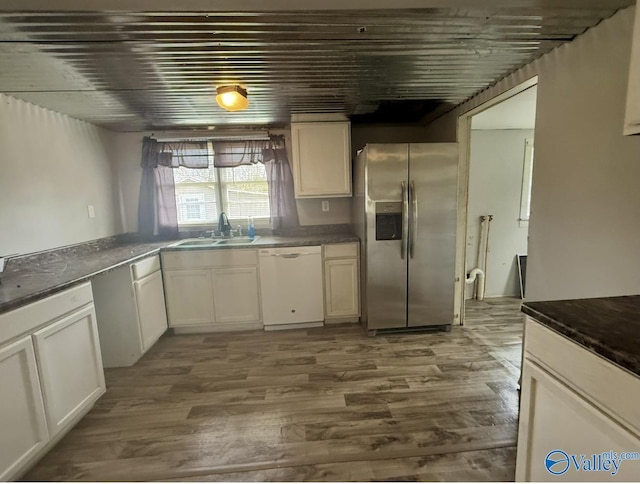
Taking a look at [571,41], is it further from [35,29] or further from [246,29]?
[35,29]

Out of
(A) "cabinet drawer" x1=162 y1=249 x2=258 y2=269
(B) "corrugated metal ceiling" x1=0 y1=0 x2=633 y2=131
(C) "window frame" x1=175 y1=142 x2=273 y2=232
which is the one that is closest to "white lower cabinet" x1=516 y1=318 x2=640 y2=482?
(B) "corrugated metal ceiling" x1=0 y1=0 x2=633 y2=131

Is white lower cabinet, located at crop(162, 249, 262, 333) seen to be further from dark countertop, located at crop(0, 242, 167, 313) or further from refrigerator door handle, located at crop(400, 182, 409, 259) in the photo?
refrigerator door handle, located at crop(400, 182, 409, 259)

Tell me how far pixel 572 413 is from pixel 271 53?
6.67 feet

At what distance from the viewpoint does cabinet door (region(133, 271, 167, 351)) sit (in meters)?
2.37

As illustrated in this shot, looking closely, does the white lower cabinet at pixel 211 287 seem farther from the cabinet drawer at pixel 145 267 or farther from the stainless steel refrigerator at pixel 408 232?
the stainless steel refrigerator at pixel 408 232

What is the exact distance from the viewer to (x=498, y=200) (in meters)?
3.62

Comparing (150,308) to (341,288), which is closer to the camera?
(150,308)

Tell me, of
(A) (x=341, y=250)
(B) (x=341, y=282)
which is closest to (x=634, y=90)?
(A) (x=341, y=250)

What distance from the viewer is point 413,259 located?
264 cm

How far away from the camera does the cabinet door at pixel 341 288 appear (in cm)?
289

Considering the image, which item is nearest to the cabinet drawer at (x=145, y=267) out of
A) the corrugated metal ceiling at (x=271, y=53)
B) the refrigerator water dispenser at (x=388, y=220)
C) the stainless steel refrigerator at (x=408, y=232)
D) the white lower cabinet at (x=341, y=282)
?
the corrugated metal ceiling at (x=271, y=53)

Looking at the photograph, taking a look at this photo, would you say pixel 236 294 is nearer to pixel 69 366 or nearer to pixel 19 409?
pixel 69 366

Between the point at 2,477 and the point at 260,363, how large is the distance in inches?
55.9

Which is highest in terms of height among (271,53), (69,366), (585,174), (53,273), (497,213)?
(271,53)
